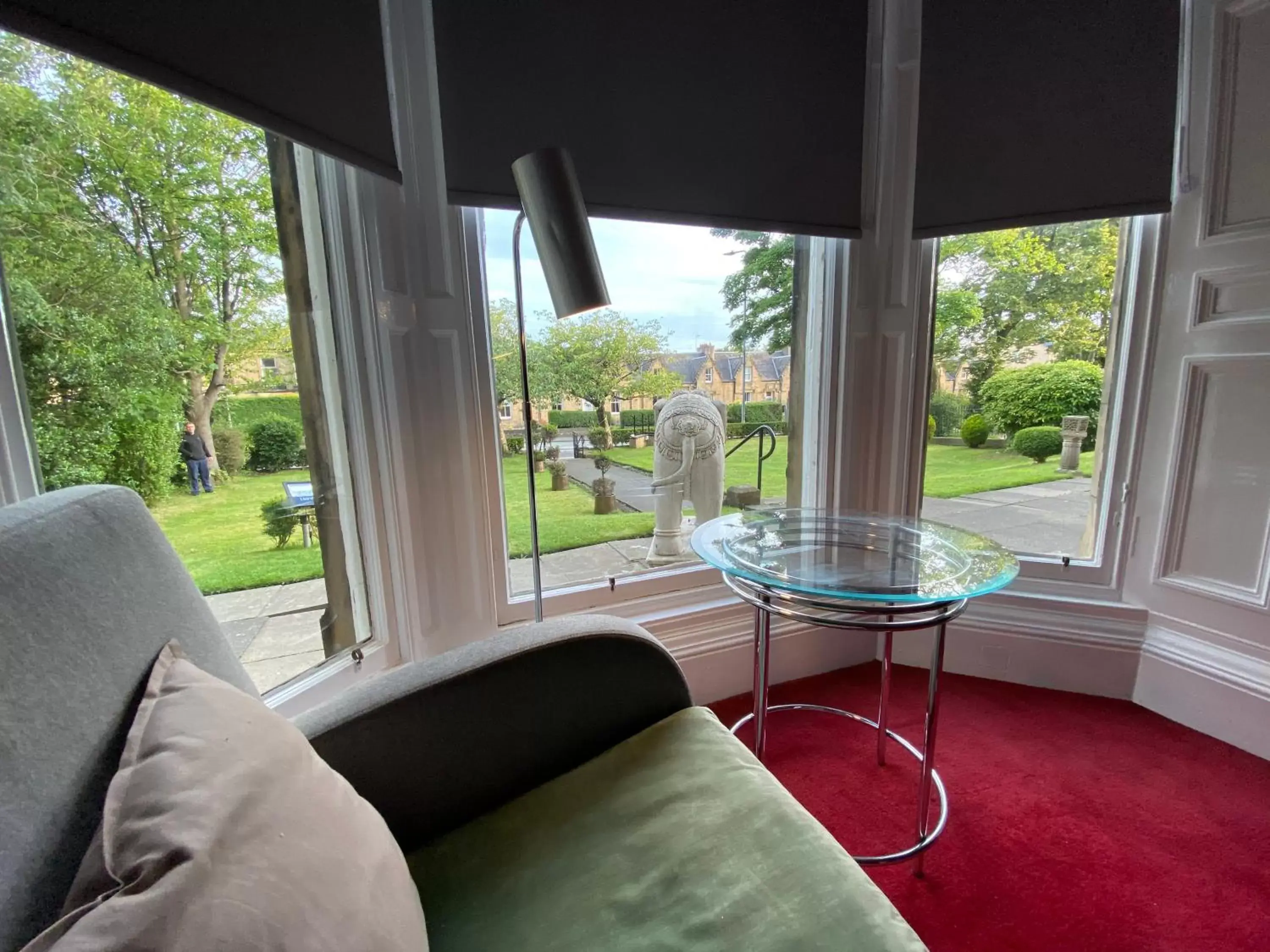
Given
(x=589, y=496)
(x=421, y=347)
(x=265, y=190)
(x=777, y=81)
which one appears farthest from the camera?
(x=589, y=496)

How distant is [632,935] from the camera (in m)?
0.59

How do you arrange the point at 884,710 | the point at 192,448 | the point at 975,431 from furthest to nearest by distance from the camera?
the point at 975,431
the point at 884,710
the point at 192,448

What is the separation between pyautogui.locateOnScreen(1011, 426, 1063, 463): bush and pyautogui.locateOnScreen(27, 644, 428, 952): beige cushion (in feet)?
6.32

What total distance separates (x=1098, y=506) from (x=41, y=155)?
A: 2447 mm

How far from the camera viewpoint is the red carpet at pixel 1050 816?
1062mm

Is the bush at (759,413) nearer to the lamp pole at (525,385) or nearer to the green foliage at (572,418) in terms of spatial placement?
the green foliage at (572,418)

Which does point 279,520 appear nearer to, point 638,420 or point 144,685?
point 144,685

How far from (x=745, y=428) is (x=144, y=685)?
1.50 m

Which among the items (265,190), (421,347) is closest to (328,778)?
(421,347)

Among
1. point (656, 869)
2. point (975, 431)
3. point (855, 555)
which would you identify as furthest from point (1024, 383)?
point (656, 869)

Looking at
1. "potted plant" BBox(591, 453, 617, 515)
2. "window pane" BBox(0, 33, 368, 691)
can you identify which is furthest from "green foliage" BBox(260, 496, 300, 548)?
"potted plant" BBox(591, 453, 617, 515)

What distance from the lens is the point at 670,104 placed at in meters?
1.32

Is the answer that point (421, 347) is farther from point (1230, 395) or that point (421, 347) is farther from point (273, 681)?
point (1230, 395)

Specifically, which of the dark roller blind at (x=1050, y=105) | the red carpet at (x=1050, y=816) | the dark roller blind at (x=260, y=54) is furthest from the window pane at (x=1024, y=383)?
the dark roller blind at (x=260, y=54)
